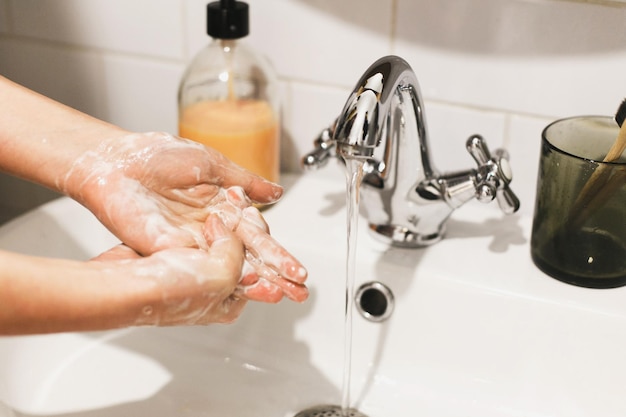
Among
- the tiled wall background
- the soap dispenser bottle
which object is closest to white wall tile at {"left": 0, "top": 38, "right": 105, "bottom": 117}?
the tiled wall background

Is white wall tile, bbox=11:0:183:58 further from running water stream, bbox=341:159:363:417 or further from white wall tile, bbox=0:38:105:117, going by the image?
running water stream, bbox=341:159:363:417

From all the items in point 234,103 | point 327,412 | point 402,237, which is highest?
point 234,103

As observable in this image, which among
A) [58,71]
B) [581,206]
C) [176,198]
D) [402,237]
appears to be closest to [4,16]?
[58,71]

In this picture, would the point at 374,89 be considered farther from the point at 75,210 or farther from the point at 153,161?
the point at 75,210

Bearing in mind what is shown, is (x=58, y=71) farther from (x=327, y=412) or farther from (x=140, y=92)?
(x=327, y=412)

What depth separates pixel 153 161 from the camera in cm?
58

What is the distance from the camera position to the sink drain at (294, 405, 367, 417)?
66 cm

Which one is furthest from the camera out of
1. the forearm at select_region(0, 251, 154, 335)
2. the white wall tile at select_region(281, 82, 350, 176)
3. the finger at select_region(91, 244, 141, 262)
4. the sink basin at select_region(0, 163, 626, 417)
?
the white wall tile at select_region(281, 82, 350, 176)

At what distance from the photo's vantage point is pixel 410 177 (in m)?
0.68

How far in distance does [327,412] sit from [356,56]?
0.33m

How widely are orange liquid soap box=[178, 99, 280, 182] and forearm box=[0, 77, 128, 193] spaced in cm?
13

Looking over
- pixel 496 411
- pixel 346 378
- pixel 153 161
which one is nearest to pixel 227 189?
pixel 153 161

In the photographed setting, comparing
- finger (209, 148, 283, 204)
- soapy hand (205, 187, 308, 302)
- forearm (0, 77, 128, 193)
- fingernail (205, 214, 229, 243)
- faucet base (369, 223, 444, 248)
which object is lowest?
Result: faucet base (369, 223, 444, 248)

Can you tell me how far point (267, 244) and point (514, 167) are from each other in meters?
0.29
